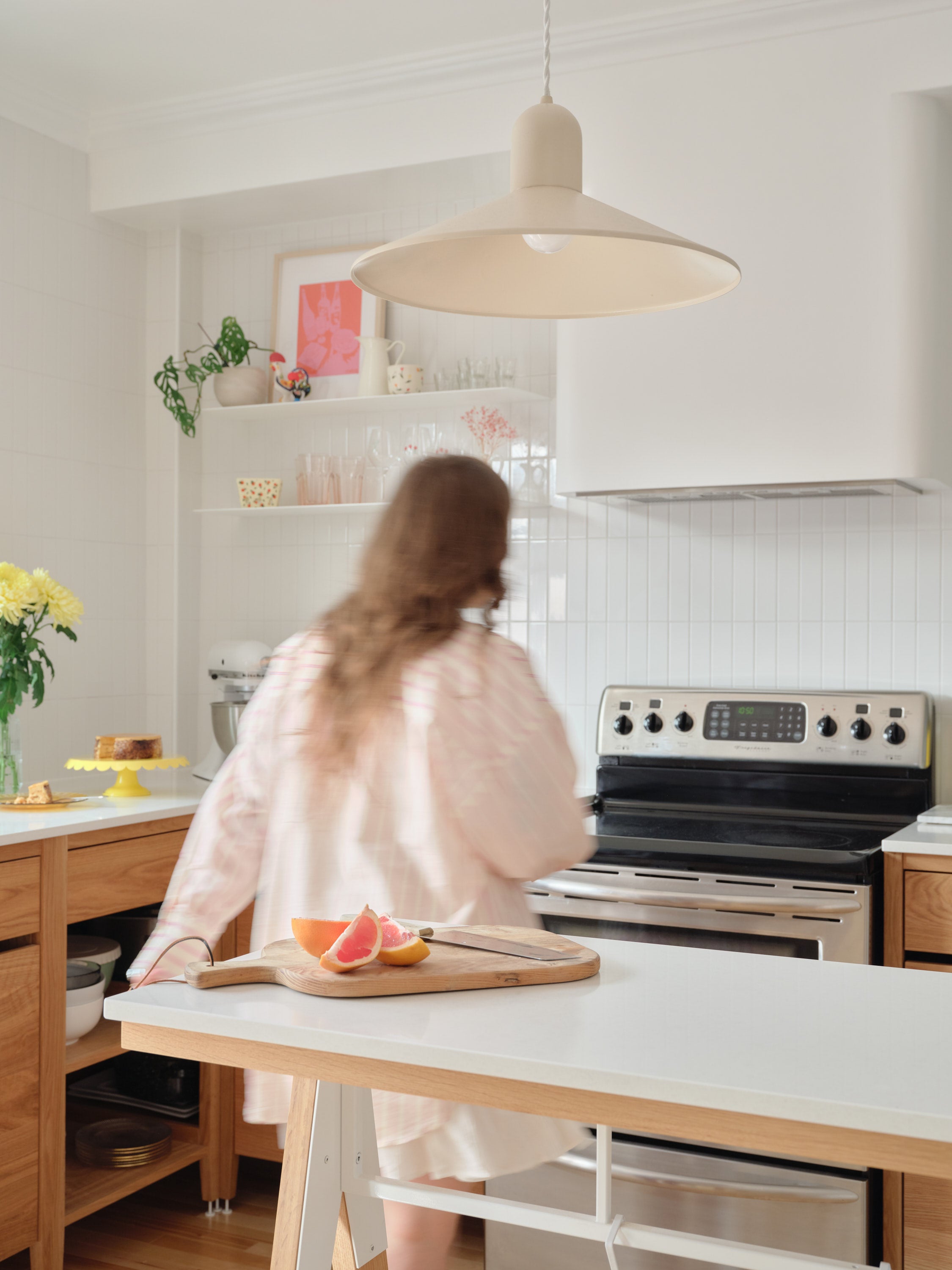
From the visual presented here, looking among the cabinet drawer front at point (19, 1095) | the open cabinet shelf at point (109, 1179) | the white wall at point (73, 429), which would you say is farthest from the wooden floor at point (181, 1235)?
the white wall at point (73, 429)

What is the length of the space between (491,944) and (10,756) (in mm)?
1639

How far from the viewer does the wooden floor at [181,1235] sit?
7.93 feet

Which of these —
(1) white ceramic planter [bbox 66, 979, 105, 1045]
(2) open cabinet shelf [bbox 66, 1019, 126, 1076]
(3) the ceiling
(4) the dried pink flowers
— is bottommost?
(2) open cabinet shelf [bbox 66, 1019, 126, 1076]

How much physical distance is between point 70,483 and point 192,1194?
175cm

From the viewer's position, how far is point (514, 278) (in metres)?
1.45

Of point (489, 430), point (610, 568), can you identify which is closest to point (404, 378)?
point (489, 430)

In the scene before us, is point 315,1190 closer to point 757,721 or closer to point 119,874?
point 119,874

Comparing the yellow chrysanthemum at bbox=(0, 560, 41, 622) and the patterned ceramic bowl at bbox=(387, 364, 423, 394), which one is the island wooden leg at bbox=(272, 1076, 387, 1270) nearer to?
the yellow chrysanthemum at bbox=(0, 560, 41, 622)

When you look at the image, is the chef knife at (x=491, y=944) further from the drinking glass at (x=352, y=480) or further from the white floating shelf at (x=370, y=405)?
the drinking glass at (x=352, y=480)

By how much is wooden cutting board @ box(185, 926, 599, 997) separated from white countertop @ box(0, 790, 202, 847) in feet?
3.58

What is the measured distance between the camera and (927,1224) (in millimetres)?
2100

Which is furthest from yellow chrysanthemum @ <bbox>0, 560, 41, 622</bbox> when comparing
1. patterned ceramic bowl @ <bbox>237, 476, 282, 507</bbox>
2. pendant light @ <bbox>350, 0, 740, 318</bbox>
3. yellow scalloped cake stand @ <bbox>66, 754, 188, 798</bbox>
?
pendant light @ <bbox>350, 0, 740, 318</bbox>

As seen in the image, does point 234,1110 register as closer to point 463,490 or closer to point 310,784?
point 310,784

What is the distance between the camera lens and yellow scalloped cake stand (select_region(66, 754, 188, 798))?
2.63 m
